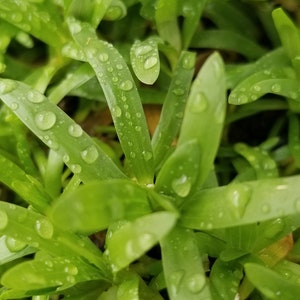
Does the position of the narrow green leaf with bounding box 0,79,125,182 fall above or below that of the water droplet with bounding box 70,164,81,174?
above

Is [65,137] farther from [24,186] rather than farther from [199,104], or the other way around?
[199,104]

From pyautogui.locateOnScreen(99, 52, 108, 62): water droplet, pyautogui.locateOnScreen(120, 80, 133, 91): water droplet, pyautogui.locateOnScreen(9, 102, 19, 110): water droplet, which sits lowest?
pyautogui.locateOnScreen(120, 80, 133, 91): water droplet

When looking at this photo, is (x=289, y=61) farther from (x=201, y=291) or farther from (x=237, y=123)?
(x=201, y=291)

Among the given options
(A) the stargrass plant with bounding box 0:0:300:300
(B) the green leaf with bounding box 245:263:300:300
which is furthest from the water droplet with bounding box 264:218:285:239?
(B) the green leaf with bounding box 245:263:300:300

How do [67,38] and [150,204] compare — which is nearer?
[150,204]

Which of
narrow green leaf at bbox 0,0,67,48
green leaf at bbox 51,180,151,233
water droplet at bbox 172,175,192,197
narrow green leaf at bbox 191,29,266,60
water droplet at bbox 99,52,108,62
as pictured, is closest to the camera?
green leaf at bbox 51,180,151,233

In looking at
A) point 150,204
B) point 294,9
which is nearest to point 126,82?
point 150,204

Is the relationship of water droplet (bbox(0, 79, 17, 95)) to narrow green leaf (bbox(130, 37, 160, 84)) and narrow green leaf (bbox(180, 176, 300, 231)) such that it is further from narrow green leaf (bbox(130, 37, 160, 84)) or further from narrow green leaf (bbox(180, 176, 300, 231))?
narrow green leaf (bbox(180, 176, 300, 231))
